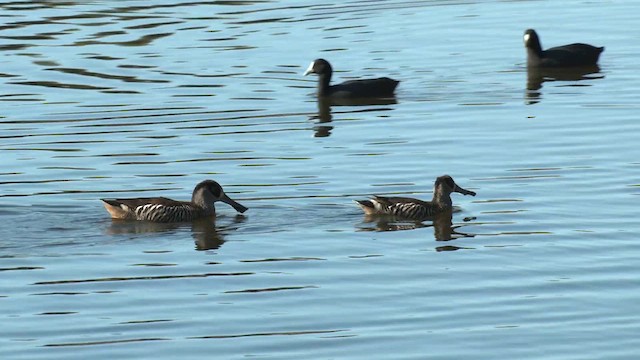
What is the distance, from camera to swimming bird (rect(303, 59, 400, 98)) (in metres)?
25.2

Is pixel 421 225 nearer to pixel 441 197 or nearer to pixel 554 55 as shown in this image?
pixel 441 197

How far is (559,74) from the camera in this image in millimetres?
28203

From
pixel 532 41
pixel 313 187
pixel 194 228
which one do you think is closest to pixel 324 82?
pixel 532 41

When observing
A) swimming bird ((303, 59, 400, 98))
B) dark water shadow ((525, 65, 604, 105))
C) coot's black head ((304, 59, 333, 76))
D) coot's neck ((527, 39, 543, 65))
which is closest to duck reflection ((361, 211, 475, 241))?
swimming bird ((303, 59, 400, 98))

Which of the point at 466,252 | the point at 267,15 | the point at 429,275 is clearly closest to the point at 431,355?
the point at 429,275

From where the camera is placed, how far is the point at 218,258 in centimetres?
1594

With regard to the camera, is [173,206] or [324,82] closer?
[173,206]

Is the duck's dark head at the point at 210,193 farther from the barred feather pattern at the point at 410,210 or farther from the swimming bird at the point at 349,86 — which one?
the swimming bird at the point at 349,86

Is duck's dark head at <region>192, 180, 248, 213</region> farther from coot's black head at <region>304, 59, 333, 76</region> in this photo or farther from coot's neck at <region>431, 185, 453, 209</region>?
coot's black head at <region>304, 59, 333, 76</region>

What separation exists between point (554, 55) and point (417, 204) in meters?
11.0

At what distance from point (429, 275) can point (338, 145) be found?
6735 mm

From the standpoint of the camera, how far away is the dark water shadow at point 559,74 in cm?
2703

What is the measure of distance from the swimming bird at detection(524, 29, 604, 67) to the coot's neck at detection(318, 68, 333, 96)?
391 cm

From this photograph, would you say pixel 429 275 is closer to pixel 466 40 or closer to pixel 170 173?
pixel 170 173
